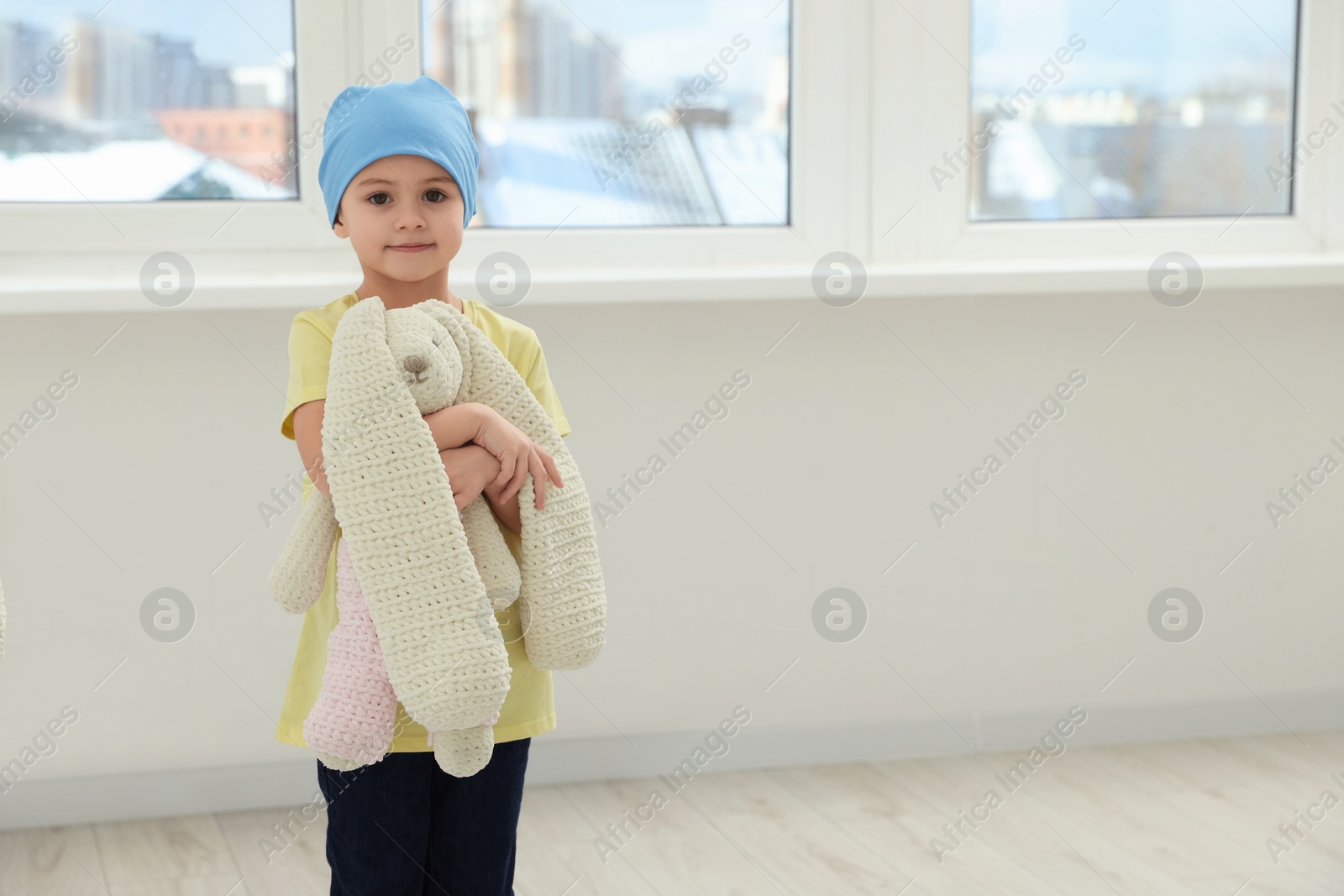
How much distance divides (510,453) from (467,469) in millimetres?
37

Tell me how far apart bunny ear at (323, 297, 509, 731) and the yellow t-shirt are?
0.09 meters

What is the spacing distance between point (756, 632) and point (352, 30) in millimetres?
1154

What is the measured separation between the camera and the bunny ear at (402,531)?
0.92m

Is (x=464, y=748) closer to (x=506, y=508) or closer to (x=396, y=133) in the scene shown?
(x=506, y=508)

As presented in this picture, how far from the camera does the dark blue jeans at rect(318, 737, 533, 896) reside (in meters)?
1.09

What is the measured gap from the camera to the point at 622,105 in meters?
Answer: 1.99

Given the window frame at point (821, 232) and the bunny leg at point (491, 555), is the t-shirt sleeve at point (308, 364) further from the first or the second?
the window frame at point (821, 232)

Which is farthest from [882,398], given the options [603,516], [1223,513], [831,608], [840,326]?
[1223,513]

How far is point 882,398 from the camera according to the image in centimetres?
204

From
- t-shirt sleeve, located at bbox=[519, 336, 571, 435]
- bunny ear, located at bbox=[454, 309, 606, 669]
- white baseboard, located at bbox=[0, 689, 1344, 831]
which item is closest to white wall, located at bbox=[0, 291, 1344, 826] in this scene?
white baseboard, located at bbox=[0, 689, 1344, 831]

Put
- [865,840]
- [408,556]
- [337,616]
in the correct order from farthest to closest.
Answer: [865,840], [337,616], [408,556]

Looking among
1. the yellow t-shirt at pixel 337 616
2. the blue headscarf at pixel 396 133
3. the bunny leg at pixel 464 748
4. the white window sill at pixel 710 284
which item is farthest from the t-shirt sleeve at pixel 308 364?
the white window sill at pixel 710 284

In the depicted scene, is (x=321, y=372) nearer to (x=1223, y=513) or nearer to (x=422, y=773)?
(x=422, y=773)

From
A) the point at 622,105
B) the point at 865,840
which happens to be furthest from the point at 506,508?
the point at 622,105
